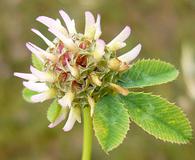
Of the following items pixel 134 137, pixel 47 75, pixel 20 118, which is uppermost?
pixel 47 75

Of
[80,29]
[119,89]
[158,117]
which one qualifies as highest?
[119,89]

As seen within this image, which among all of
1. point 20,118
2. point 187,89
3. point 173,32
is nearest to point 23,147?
point 20,118

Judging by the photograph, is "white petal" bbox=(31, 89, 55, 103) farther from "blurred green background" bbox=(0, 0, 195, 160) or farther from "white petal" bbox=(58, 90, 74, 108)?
"blurred green background" bbox=(0, 0, 195, 160)

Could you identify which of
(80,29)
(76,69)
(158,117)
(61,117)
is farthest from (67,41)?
(80,29)

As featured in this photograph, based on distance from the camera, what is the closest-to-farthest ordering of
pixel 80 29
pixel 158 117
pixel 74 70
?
pixel 74 70 < pixel 158 117 < pixel 80 29

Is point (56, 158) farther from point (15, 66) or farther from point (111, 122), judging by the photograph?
point (111, 122)

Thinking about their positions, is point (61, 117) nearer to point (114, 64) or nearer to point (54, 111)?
point (54, 111)
